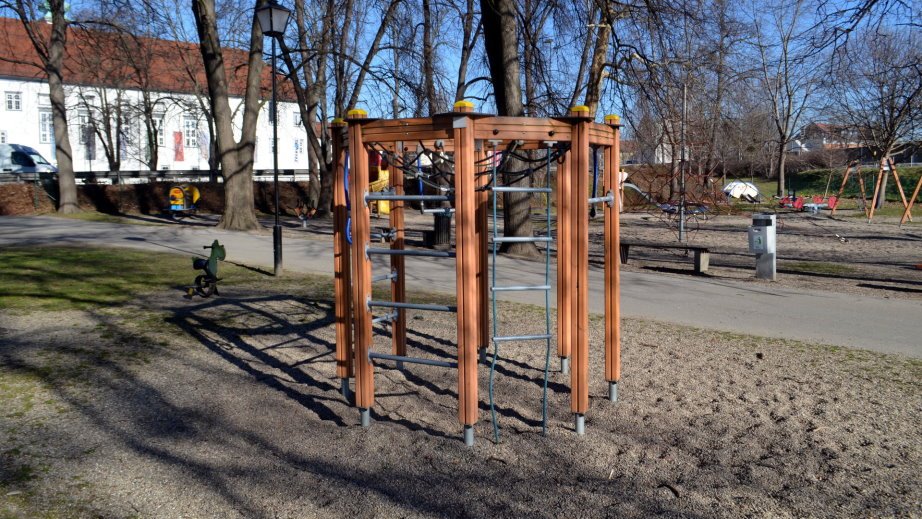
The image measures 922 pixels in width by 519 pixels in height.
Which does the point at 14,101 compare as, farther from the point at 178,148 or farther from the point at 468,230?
the point at 468,230

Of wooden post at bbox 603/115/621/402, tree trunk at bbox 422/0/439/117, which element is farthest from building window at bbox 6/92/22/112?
wooden post at bbox 603/115/621/402

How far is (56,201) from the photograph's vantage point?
89.1 ft

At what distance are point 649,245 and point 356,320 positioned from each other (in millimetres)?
10630

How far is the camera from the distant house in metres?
45.2

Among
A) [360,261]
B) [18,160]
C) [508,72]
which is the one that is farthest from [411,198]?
[18,160]

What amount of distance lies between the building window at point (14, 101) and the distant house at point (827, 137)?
169 ft

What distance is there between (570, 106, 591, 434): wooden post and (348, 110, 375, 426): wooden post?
1416mm

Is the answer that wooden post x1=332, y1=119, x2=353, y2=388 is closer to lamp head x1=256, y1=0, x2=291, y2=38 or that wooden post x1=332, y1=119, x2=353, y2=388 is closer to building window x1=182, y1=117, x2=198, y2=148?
lamp head x1=256, y1=0, x2=291, y2=38

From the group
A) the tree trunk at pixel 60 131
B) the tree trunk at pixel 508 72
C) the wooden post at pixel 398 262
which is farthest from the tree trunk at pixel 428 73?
the wooden post at pixel 398 262

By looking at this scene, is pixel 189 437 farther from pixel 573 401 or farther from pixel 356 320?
pixel 573 401

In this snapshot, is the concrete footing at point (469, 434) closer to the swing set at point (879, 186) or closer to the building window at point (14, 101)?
the swing set at point (879, 186)

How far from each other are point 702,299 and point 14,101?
2240 inches

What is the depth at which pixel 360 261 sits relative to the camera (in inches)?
223

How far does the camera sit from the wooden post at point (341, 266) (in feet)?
20.6
